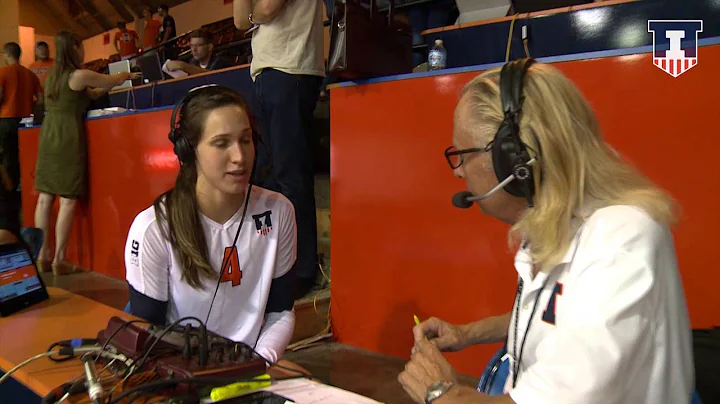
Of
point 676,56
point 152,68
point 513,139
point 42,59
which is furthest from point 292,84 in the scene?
point 42,59

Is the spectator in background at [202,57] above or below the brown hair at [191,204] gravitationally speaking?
above

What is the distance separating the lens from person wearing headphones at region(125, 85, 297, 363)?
1.39 meters

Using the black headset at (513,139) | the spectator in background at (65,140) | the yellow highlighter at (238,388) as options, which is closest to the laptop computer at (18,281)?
the yellow highlighter at (238,388)

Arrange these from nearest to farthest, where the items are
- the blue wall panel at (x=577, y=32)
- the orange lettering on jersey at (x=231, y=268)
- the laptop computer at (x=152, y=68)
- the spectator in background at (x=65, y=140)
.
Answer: the orange lettering on jersey at (x=231, y=268), the blue wall panel at (x=577, y=32), the spectator in background at (x=65, y=140), the laptop computer at (x=152, y=68)

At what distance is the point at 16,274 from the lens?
1.58 m

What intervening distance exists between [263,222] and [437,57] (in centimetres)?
145

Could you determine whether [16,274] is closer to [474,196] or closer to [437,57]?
[474,196]

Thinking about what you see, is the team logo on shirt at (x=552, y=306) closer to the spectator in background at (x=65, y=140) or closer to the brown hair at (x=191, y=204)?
the brown hair at (x=191, y=204)

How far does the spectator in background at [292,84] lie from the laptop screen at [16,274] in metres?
1.20

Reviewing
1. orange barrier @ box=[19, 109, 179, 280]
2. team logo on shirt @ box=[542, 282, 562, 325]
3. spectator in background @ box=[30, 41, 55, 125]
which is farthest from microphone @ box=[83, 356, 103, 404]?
spectator in background @ box=[30, 41, 55, 125]

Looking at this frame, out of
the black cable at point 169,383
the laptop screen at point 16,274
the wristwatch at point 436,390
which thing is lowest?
the wristwatch at point 436,390

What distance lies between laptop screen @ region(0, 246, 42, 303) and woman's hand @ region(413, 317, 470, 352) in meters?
1.16

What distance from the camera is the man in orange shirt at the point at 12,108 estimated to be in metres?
5.23

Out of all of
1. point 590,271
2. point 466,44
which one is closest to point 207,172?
point 590,271
